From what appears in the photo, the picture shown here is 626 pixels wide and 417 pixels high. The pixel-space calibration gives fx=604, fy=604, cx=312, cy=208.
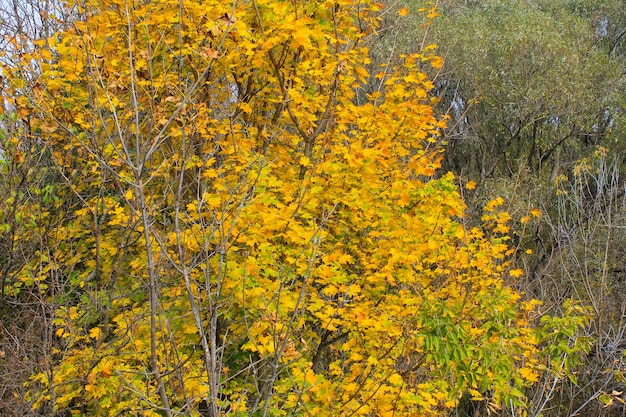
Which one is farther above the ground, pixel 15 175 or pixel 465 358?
pixel 15 175

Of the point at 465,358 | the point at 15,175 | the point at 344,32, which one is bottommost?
the point at 465,358

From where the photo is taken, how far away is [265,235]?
4.49 metres

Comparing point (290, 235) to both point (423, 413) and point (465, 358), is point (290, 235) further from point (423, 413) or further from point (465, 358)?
point (423, 413)

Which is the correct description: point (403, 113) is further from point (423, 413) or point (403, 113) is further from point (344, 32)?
point (423, 413)

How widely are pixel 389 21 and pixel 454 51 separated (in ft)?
5.63

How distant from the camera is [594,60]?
13781mm

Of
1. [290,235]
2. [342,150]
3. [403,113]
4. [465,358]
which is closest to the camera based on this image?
[465,358]

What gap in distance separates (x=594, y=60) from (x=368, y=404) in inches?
474

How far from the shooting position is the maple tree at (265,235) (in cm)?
425

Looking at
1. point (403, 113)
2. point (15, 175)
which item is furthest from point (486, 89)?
point (15, 175)

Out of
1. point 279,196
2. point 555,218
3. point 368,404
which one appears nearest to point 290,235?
point 279,196

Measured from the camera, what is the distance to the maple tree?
167 inches

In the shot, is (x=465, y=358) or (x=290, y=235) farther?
(x=290, y=235)

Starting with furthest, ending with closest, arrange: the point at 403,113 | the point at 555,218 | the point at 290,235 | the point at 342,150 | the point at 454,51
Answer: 1. the point at 454,51
2. the point at 555,218
3. the point at 403,113
4. the point at 342,150
5. the point at 290,235
